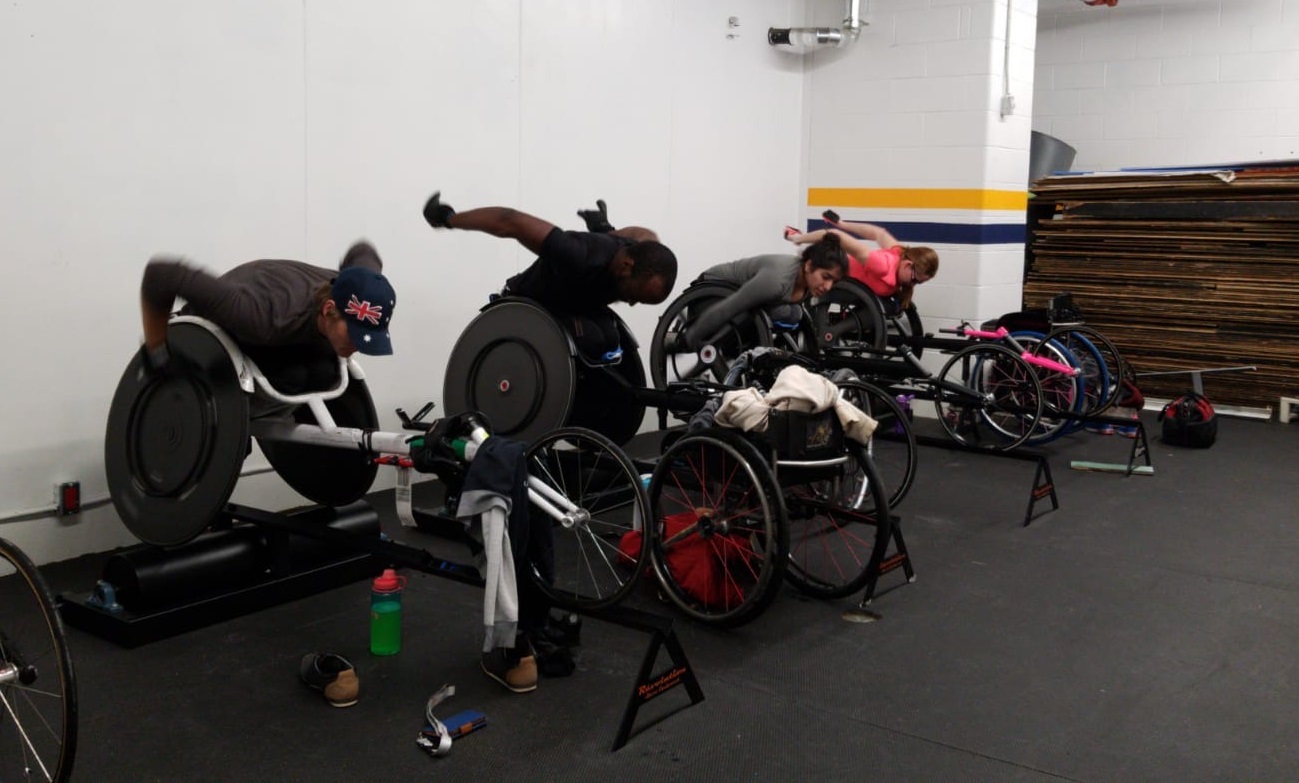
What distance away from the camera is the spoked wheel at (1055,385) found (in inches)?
238

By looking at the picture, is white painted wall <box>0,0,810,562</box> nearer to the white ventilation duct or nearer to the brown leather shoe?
the white ventilation duct

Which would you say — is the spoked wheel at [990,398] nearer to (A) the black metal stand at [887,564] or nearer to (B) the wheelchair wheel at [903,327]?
(B) the wheelchair wheel at [903,327]

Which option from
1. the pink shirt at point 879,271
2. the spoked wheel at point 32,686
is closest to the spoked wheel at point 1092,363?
the pink shirt at point 879,271

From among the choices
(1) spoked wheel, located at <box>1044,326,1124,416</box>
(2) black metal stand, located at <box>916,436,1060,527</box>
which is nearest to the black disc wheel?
(2) black metal stand, located at <box>916,436,1060,527</box>

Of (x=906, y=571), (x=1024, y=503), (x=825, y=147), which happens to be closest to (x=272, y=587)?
(x=906, y=571)

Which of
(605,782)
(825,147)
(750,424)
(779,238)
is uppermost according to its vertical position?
(825,147)

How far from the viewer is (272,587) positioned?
362 centimetres

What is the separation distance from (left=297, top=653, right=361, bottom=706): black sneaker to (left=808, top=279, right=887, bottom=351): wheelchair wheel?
3796 millimetres

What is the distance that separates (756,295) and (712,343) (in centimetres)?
32

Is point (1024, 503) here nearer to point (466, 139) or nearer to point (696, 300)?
point (696, 300)

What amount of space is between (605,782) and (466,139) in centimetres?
356

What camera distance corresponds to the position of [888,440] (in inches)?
253

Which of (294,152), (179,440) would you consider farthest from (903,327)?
(179,440)

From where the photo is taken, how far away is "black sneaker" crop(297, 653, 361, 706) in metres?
2.94
